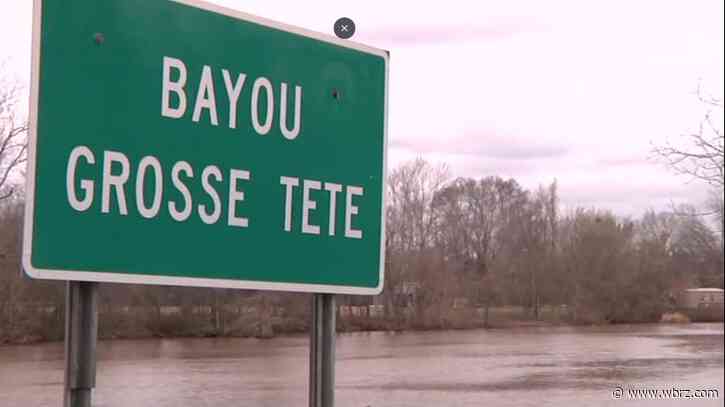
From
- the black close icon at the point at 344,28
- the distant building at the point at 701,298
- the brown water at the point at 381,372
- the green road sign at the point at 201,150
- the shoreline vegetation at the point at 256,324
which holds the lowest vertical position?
the brown water at the point at 381,372

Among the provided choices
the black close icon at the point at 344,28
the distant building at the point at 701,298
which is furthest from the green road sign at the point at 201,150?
the distant building at the point at 701,298

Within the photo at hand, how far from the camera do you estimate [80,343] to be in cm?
195

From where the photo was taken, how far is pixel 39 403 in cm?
1841

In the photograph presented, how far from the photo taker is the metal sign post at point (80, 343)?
195cm

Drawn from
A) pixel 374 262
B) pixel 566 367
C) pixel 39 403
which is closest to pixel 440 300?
pixel 566 367

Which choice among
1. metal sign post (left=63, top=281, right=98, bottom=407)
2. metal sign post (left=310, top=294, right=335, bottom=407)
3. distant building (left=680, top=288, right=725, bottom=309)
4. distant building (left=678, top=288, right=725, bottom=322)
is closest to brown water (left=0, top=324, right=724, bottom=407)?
metal sign post (left=310, top=294, right=335, bottom=407)

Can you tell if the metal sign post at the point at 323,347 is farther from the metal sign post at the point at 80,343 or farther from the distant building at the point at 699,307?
the distant building at the point at 699,307

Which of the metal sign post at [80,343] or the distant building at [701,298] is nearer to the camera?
the metal sign post at [80,343]

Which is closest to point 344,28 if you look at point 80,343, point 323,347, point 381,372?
point 323,347

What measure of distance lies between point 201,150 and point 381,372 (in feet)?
81.7

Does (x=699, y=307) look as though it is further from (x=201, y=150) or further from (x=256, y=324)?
(x=201, y=150)

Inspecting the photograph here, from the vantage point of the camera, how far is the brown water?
2030 centimetres

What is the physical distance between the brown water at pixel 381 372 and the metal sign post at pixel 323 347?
16583mm

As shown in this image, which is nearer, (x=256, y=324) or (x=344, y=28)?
(x=344, y=28)
